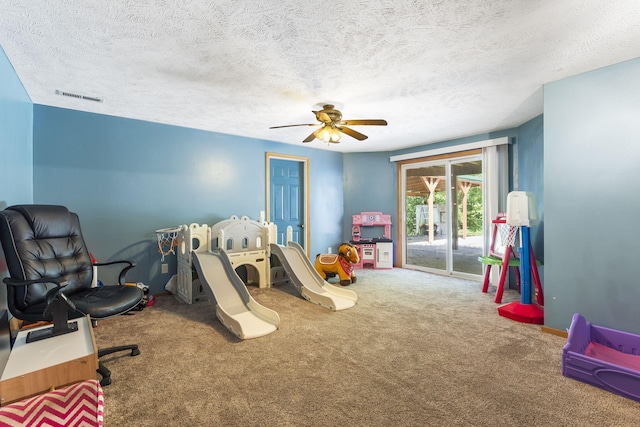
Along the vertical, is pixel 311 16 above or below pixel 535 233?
above

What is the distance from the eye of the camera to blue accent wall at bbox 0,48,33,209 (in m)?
2.19

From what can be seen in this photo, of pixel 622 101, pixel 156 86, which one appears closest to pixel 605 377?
pixel 622 101

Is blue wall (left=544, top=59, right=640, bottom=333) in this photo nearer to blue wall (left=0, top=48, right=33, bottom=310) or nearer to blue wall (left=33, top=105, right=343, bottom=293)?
blue wall (left=33, top=105, right=343, bottom=293)

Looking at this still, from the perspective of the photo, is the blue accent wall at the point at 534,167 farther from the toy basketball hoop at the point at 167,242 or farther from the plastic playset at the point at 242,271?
the toy basketball hoop at the point at 167,242

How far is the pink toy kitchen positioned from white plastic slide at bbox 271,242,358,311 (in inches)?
66.4

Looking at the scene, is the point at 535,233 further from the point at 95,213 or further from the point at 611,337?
the point at 95,213

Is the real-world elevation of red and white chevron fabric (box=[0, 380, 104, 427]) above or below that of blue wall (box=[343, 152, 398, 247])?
below

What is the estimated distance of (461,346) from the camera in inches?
95.7

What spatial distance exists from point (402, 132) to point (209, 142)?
2.89 metres

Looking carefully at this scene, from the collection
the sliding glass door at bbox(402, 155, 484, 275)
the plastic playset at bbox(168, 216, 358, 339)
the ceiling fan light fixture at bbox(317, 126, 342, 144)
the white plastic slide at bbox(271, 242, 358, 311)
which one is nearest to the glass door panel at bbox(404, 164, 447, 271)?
the sliding glass door at bbox(402, 155, 484, 275)

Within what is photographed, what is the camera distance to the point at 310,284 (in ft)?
12.6

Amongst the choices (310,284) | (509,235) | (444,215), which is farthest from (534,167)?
(310,284)

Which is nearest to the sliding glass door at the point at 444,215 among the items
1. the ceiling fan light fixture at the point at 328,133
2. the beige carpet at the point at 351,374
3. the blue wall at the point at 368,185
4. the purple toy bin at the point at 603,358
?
the blue wall at the point at 368,185

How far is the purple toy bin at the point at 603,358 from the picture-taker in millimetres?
1782
